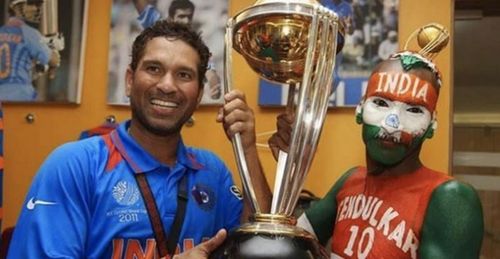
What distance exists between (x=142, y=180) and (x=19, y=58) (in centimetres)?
101

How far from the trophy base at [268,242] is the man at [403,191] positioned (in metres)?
0.19

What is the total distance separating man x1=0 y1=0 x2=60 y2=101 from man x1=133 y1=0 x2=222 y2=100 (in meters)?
0.29

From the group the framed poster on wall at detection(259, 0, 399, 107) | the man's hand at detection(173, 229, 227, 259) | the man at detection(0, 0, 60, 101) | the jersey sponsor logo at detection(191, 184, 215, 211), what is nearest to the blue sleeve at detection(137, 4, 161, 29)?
the man at detection(0, 0, 60, 101)

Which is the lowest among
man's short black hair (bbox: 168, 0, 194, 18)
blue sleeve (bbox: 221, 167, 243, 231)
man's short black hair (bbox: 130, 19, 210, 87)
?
blue sleeve (bbox: 221, 167, 243, 231)

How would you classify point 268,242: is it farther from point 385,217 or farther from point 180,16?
point 180,16

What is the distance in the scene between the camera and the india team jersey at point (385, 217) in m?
1.15

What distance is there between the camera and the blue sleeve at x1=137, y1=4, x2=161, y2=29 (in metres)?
1.96

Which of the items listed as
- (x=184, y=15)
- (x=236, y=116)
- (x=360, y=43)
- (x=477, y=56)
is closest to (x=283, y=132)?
(x=236, y=116)

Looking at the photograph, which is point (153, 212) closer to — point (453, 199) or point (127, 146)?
point (127, 146)

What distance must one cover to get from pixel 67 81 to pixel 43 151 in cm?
22

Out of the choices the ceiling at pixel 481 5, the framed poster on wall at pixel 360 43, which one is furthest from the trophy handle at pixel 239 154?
the ceiling at pixel 481 5

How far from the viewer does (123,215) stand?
115cm

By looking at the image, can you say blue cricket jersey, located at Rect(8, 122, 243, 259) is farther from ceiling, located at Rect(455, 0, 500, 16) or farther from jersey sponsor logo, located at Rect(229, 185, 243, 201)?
ceiling, located at Rect(455, 0, 500, 16)

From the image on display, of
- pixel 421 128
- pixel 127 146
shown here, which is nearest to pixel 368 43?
pixel 421 128
